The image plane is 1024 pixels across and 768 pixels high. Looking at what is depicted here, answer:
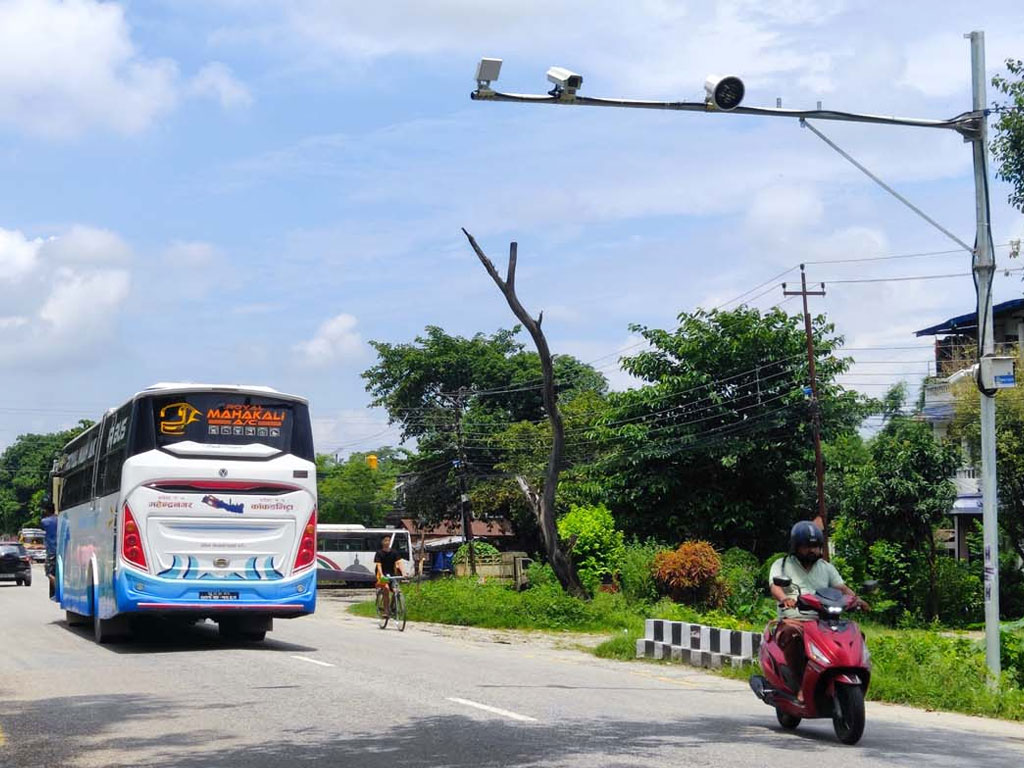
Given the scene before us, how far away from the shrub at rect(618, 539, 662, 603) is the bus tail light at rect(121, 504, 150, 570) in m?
15.6

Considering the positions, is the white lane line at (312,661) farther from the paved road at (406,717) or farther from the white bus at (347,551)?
the white bus at (347,551)

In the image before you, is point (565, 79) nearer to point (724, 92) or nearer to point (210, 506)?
point (724, 92)

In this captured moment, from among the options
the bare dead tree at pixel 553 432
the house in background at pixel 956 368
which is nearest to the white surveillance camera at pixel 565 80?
the bare dead tree at pixel 553 432

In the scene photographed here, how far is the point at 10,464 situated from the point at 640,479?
124 metres

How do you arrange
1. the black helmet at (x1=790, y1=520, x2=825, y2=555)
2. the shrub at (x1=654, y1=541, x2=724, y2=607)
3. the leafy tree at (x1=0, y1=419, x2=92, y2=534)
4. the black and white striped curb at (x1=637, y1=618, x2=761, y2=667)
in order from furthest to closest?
the leafy tree at (x1=0, y1=419, x2=92, y2=534)
the shrub at (x1=654, y1=541, x2=724, y2=607)
the black and white striped curb at (x1=637, y1=618, x2=761, y2=667)
the black helmet at (x1=790, y1=520, x2=825, y2=555)

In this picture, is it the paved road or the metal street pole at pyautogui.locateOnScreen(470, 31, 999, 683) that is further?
the metal street pole at pyautogui.locateOnScreen(470, 31, 999, 683)

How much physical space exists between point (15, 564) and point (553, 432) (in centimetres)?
2707

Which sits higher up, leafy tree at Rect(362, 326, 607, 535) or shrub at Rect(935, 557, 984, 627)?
leafy tree at Rect(362, 326, 607, 535)

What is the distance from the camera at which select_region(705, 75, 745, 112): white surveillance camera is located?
438 inches

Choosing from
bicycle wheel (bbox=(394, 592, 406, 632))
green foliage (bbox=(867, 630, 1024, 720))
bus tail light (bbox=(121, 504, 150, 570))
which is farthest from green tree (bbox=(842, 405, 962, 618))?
bus tail light (bbox=(121, 504, 150, 570))

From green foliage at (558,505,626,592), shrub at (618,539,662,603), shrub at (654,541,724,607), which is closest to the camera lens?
shrub at (654,541,724,607)

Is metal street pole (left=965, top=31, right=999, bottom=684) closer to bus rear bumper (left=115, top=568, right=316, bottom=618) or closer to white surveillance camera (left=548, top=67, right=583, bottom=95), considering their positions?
white surveillance camera (left=548, top=67, right=583, bottom=95)

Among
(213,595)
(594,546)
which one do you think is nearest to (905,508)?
(594,546)

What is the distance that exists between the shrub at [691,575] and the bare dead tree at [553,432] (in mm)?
2182
